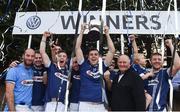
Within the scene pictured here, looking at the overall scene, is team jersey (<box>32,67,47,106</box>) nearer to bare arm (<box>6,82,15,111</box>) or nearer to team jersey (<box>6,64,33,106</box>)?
team jersey (<box>6,64,33,106</box>)

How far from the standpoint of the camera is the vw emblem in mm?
7121

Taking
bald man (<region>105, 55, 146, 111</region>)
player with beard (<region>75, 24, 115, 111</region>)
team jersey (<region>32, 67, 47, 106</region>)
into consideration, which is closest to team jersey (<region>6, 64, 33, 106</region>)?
team jersey (<region>32, 67, 47, 106</region>)

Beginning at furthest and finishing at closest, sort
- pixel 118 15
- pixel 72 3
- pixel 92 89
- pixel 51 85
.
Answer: pixel 72 3
pixel 118 15
pixel 51 85
pixel 92 89

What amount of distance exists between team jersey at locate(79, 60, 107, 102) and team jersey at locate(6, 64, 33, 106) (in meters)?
0.80

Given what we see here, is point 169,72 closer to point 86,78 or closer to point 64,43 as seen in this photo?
point 86,78

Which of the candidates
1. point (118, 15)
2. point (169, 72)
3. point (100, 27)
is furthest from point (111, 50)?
point (118, 15)

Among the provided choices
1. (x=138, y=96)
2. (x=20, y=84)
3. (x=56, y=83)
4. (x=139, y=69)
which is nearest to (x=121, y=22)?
(x=139, y=69)

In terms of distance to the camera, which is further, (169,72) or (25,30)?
(25,30)

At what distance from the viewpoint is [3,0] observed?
1228cm

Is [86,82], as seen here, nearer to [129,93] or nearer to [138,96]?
[129,93]

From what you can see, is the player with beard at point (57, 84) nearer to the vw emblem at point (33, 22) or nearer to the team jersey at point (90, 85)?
the team jersey at point (90, 85)

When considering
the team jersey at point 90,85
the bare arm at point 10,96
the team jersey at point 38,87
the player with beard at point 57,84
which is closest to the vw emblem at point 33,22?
the team jersey at point 38,87

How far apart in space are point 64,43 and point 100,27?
6.35 metres

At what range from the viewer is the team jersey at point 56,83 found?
5789 mm
